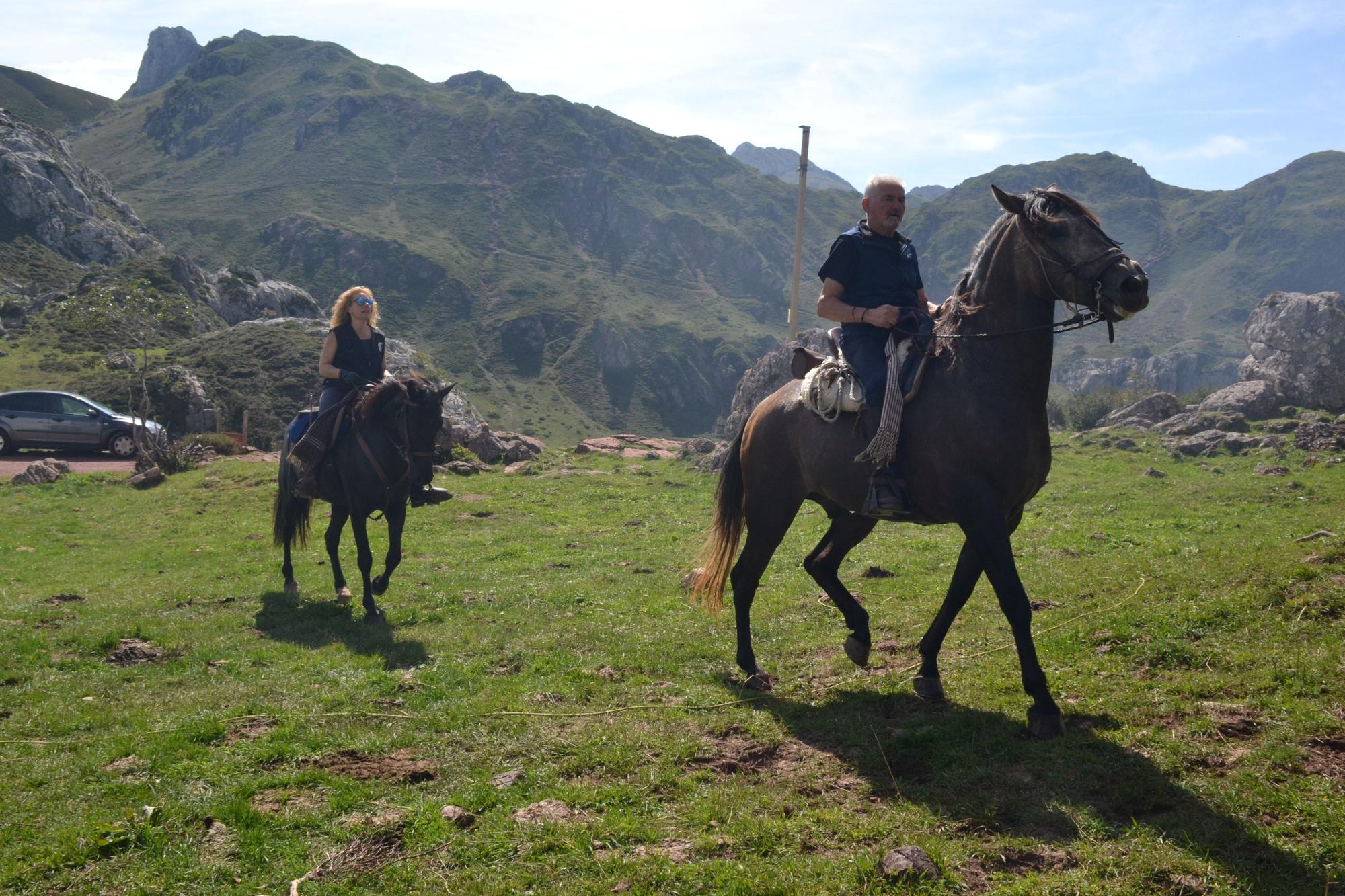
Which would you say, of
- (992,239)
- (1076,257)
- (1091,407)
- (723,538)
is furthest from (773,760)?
(1091,407)

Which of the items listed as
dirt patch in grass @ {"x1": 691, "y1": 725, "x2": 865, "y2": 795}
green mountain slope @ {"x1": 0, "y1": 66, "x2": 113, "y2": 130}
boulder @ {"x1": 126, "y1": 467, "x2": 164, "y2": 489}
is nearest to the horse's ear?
dirt patch in grass @ {"x1": 691, "y1": 725, "x2": 865, "y2": 795}

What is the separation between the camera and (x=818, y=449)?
23.8ft

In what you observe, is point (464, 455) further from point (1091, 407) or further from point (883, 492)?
point (1091, 407)

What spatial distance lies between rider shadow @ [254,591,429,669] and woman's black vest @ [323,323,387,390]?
3.06 meters

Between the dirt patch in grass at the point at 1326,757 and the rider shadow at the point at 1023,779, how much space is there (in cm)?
72

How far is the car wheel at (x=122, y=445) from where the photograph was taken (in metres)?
29.9

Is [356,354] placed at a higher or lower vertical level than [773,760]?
higher

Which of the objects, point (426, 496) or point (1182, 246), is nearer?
point (426, 496)

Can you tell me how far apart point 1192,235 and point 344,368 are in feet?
523

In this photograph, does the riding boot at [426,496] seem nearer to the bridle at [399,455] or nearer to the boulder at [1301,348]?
the bridle at [399,455]

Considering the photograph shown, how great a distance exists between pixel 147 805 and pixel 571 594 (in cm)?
688

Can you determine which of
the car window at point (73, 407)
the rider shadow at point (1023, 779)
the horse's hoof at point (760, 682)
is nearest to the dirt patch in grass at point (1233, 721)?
the rider shadow at point (1023, 779)

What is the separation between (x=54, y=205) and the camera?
6862cm

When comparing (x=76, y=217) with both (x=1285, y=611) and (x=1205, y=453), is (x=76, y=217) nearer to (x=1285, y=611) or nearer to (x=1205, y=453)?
(x=1205, y=453)
